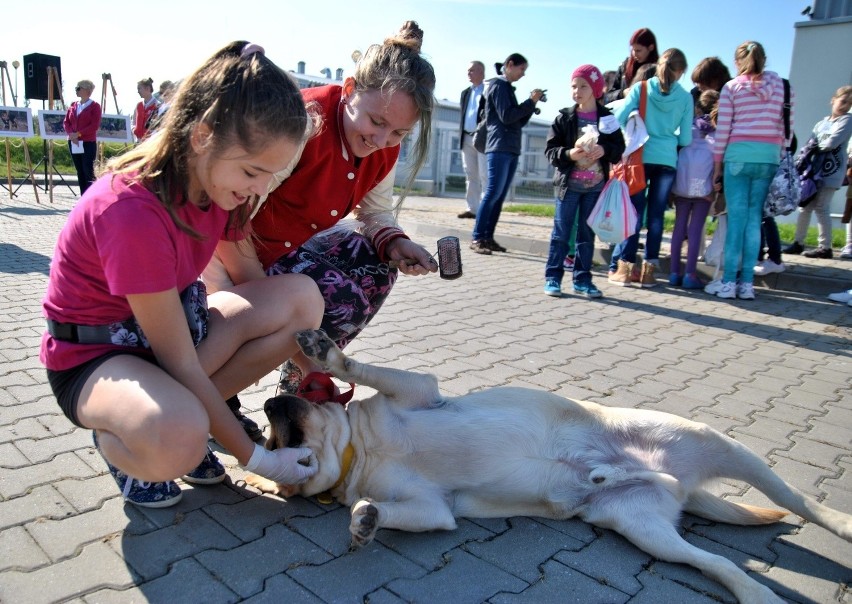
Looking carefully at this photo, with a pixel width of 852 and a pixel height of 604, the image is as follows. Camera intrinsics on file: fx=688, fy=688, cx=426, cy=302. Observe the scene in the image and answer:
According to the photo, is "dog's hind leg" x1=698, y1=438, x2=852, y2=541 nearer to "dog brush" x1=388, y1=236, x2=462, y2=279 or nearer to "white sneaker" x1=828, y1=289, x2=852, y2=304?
"dog brush" x1=388, y1=236, x2=462, y2=279

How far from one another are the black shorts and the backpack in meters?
6.15

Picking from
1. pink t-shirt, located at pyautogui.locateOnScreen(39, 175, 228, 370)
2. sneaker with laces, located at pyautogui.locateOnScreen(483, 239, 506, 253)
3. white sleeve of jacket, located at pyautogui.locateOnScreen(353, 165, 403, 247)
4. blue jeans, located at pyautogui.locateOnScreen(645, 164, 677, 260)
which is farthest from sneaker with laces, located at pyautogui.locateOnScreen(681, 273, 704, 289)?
pink t-shirt, located at pyautogui.locateOnScreen(39, 175, 228, 370)

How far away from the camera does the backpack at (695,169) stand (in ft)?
22.9

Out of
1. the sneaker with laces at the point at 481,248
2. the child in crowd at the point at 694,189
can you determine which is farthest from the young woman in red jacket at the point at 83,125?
the child in crowd at the point at 694,189

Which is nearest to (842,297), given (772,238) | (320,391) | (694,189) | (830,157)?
(772,238)

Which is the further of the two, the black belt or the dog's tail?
the dog's tail

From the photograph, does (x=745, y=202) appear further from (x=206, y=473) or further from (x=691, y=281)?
(x=206, y=473)

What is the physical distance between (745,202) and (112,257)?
19.9ft

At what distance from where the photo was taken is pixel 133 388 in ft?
6.88

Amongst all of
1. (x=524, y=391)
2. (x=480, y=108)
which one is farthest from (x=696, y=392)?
(x=480, y=108)

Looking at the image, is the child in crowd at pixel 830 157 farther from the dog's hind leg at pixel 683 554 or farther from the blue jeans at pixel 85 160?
the blue jeans at pixel 85 160

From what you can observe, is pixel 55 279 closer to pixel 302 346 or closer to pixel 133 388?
pixel 133 388

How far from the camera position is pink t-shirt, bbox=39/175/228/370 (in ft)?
6.66

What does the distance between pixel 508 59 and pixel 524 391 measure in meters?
6.34
